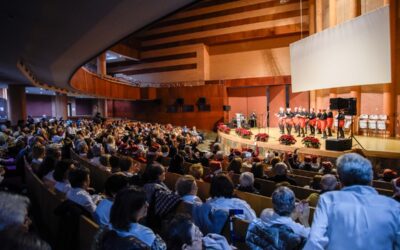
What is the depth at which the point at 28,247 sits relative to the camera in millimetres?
904

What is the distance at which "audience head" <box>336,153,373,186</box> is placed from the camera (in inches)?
68.9

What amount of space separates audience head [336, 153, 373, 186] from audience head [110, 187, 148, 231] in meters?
1.17

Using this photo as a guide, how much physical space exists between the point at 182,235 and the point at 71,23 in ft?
11.8

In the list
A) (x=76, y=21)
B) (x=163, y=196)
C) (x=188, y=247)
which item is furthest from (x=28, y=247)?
(x=76, y=21)

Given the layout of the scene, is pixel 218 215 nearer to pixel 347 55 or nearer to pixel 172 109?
pixel 347 55

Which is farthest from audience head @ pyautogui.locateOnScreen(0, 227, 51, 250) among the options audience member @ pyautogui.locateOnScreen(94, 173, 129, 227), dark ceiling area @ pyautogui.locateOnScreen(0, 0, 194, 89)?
dark ceiling area @ pyautogui.locateOnScreen(0, 0, 194, 89)

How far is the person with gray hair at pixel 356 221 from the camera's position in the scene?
5.30 feet

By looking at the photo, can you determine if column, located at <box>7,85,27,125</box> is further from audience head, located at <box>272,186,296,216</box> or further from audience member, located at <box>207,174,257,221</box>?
audience head, located at <box>272,186,296,216</box>

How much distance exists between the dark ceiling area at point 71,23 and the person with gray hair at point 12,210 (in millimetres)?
2793

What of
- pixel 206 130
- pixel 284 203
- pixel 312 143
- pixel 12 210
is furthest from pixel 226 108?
pixel 12 210

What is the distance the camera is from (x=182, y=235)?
1748 mm

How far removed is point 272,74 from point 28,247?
69.6 feet

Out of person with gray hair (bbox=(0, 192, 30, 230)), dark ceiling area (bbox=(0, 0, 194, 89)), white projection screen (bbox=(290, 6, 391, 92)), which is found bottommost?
person with gray hair (bbox=(0, 192, 30, 230))

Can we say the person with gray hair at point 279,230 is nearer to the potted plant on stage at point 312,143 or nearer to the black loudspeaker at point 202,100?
the potted plant on stage at point 312,143
